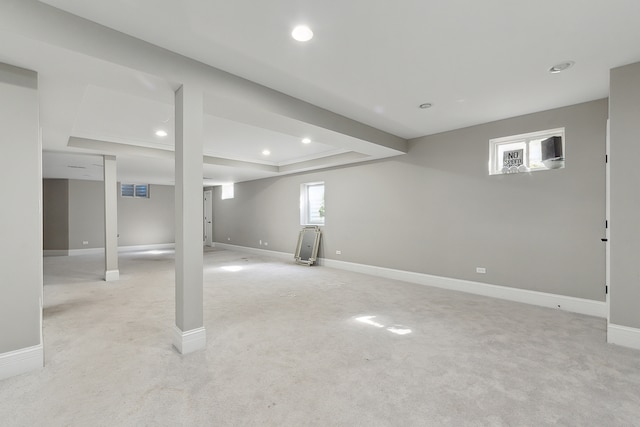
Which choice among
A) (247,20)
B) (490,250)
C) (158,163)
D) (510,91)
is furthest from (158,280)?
(510,91)

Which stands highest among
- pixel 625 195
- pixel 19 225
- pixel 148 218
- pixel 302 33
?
pixel 302 33

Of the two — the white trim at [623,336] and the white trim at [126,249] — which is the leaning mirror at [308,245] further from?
the white trim at [126,249]

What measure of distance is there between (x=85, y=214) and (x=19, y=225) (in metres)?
9.37

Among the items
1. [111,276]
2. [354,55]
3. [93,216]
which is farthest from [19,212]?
[93,216]

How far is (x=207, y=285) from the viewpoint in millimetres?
4977

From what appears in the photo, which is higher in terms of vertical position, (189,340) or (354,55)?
(354,55)

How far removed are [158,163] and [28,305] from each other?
16.9 feet

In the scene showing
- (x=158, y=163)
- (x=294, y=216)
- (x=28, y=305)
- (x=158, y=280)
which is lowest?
(x=158, y=280)

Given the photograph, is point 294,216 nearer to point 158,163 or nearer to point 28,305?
point 158,163

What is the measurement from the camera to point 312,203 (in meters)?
7.71

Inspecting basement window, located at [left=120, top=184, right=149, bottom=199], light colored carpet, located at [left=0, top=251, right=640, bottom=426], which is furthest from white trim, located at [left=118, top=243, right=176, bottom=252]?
light colored carpet, located at [left=0, top=251, right=640, bottom=426]

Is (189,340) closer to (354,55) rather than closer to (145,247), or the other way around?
(354,55)

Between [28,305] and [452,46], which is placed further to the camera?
[452,46]

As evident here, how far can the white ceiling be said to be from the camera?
6.40ft
